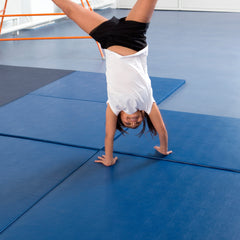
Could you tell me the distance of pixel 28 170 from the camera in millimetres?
2924

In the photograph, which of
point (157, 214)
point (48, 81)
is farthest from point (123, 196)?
point (48, 81)

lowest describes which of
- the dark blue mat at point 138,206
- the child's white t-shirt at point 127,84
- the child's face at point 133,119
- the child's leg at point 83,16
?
the dark blue mat at point 138,206

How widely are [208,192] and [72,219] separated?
0.88 meters

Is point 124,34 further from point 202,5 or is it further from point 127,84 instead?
point 202,5

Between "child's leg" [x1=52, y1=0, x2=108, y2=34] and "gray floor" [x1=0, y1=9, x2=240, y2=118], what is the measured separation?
144 cm

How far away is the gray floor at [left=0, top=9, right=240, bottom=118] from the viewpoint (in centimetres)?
437

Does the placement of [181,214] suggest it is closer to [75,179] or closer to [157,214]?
[157,214]

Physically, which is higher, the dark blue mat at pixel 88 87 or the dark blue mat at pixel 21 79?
the dark blue mat at pixel 21 79

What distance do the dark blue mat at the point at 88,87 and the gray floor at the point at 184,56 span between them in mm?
123

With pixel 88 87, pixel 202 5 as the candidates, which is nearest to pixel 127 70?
pixel 88 87

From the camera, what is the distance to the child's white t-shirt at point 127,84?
277 cm

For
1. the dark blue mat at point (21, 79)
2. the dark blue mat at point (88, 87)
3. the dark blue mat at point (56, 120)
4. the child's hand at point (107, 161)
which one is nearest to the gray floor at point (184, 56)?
the dark blue mat at point (88, 87)

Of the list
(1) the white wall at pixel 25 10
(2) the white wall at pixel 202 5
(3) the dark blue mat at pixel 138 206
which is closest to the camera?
(3) the dark blue mat at pixel 138 206

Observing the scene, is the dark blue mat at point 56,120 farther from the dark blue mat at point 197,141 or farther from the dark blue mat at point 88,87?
the dark blue mat at point 197,141
